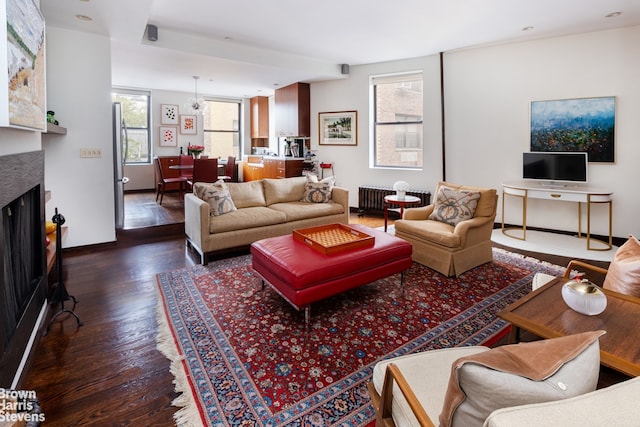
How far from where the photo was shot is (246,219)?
4.08m

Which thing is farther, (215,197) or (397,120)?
(397,120)

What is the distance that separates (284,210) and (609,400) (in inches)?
156

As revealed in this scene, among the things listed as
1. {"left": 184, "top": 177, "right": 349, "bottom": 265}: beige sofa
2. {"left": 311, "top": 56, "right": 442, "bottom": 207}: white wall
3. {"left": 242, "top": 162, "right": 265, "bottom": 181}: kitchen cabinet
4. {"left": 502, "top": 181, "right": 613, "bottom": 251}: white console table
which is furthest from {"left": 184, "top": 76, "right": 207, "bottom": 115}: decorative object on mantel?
{"left": 502, "top": 181, "right": 613, "bottom": 251}: white console table

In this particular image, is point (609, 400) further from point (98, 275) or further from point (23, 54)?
point (98, 275)

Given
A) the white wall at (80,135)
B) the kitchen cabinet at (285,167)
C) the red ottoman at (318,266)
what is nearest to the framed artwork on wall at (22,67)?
the red ottoman at (318,266)

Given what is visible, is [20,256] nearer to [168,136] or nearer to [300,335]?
[300,335]

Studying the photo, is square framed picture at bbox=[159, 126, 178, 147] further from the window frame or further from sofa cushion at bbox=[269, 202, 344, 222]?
sofa cushion at bbox=[269, 202, 344, 222]

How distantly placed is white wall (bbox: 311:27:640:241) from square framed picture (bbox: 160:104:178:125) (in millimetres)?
4298

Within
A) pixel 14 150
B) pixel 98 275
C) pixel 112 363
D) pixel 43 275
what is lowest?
pixel 112 363

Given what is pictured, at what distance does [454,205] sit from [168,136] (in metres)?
7.14

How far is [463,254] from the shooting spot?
3457 mm

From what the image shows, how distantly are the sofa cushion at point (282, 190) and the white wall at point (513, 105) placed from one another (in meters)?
1.96

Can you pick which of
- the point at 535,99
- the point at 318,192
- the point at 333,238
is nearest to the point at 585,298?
the point at 333,238

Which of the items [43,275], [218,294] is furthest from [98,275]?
[218,294]
